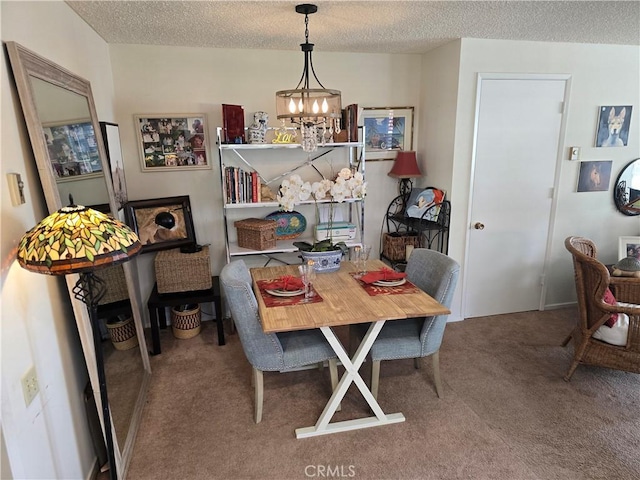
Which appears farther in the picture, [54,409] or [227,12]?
[227,12]

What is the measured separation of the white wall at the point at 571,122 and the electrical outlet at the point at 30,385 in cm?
304

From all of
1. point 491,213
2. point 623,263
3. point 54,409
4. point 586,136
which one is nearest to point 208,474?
point 54,409

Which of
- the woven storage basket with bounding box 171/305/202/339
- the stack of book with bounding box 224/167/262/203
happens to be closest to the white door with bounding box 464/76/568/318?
the stack of book with bounding box 224/167/262/203

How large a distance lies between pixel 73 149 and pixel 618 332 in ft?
11.0

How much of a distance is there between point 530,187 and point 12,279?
369 cm

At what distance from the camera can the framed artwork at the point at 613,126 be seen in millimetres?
3531

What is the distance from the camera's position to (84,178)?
2.09 m

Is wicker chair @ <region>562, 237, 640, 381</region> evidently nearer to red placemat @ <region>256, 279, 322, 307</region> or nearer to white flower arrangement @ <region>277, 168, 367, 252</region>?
white flower arrangement @ <region>277, 168, 367, 252</region>

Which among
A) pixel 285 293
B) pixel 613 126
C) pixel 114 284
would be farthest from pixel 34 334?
pixel 613 126

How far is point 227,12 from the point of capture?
2.44 m

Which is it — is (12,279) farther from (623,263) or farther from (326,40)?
(623,263)

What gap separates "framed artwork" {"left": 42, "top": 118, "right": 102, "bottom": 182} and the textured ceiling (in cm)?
75

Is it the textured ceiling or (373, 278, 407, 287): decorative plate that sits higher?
the textured ceiling

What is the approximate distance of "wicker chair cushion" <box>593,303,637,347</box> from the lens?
256 centimetres
